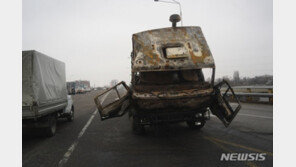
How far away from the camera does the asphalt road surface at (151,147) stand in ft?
13.1

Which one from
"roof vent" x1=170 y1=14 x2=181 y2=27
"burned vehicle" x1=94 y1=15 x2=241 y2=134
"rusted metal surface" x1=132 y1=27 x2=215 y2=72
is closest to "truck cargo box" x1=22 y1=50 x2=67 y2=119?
"burned vehicle" x1=94 y1=15 x2=241 y2=134

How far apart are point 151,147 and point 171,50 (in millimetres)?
2693

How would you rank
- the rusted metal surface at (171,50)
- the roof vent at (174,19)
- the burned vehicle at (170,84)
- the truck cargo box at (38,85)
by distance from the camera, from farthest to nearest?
the roof vent at (174,19) → the truck cargo box at (38,85) → the rusted metal surface at (171,50) → the burned vehicle at (170,84)

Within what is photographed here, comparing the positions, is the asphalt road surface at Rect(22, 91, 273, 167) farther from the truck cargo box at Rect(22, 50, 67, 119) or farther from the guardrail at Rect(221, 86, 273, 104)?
the guardrail at Rect(221, 86, 273, 104)

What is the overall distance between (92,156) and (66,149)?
1.08 metres

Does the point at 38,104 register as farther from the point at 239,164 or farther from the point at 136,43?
the point at 239,164

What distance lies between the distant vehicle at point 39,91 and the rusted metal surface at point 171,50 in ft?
10.9

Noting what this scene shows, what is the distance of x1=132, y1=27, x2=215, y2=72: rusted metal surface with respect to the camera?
15.2 feet

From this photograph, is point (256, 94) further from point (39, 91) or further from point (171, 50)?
point (39, 91)

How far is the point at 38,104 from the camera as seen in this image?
554 centimetres

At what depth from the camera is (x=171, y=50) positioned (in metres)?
4.88

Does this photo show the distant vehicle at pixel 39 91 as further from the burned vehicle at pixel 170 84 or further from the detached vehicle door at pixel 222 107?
the detached vehicle door at pixel 222 107

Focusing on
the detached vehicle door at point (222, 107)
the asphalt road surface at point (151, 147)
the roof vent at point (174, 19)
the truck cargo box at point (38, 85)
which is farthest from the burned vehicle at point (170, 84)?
the truck cargo box at point (38, 85)

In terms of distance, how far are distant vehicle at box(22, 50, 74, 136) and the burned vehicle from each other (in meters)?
2.20
